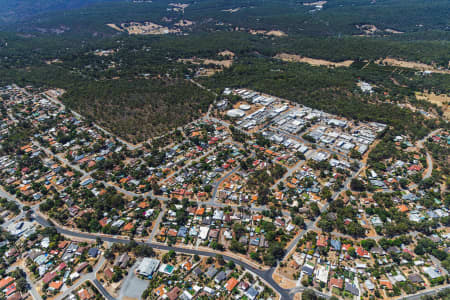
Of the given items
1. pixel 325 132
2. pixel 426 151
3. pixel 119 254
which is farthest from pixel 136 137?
pixel 426 151

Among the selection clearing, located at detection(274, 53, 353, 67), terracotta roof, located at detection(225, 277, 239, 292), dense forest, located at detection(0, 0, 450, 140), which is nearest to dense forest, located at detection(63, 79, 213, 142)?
dense forest, located at detection(0, 0, 450, 140)

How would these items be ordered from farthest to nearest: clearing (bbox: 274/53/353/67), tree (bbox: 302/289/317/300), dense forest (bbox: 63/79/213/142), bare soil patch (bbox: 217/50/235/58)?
bare soil patch (bbox: 217/50/235/58), clearing (bbox: 274/53/353/67), dense forest (bbox: 63/79/213/142), tree (bbox: 302/289/317/300)

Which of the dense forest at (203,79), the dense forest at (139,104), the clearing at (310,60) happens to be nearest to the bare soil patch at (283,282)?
the dense forest at (139,104)

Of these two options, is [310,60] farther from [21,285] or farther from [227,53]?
[21,285]

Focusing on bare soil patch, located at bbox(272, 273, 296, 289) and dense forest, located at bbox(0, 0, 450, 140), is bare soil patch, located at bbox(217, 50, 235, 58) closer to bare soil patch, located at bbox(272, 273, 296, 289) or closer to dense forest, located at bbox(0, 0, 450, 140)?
dense forest, located at bbox(0, 0, 450, 140)

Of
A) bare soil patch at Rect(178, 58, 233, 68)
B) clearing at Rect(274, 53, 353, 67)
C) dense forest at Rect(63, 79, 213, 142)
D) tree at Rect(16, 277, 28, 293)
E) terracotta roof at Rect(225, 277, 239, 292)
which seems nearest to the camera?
terracotta roof at Rect(225, 277, 239, 292)

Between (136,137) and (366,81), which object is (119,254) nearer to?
(136,137)

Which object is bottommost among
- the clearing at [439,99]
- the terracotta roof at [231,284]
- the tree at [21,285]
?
the tree at [21,285]

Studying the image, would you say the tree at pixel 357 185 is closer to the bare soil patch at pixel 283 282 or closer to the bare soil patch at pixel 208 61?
the bare soil patch at pixel 283 282
